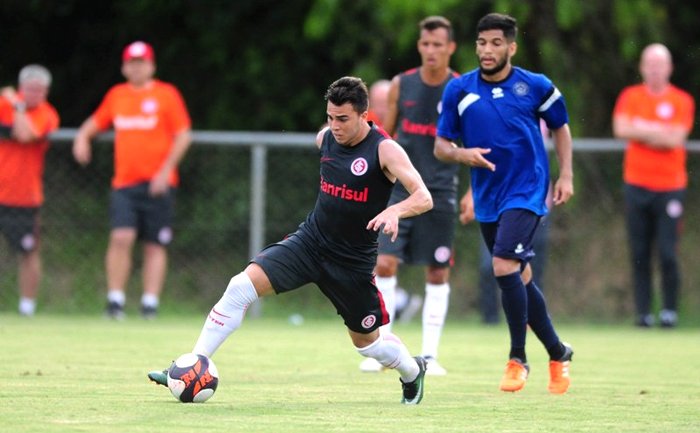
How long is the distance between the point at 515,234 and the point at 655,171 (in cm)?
660

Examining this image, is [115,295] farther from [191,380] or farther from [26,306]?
[191,380]

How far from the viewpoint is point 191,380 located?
6.82 meters

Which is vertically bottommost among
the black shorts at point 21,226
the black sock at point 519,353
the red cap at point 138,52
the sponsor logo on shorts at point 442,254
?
the black shorts at point 21,226

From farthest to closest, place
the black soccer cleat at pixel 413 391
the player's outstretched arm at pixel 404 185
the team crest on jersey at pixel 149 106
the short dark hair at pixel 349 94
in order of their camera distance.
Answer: the team crest on jersey at pixel 149 106
the black soccer cleat at pixel 413 391
the short dark hair at pixel 349 94
the player's outstretched arm at pixel 404 185

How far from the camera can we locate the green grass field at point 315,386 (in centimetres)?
616

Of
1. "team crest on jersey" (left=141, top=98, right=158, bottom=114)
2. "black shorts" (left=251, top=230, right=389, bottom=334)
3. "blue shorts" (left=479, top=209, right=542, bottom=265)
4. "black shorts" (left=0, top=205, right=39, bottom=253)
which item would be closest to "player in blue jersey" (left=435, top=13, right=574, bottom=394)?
"blue shorts" (left=479, top=209, right=542, bottom=265)

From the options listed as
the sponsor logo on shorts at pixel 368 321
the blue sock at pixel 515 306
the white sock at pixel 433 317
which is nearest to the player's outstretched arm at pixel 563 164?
the blue sock at pixel 515 306

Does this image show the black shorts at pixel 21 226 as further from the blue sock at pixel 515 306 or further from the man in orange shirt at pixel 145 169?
the blue sock at pixel 515 306

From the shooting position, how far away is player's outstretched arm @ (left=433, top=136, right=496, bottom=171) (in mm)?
8086

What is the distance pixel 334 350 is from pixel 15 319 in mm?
4273

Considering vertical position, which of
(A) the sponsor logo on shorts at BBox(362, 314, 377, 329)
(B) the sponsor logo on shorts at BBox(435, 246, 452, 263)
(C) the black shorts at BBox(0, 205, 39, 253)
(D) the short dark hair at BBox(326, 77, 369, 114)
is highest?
(D) the short dark hair at BBox(326, 77, 369, 114)

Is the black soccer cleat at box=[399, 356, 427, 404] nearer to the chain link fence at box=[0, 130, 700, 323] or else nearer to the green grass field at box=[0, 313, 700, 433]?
the green grass field at box=[0, 313, 700, 433]

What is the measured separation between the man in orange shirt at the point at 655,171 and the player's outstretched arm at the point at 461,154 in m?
6.26

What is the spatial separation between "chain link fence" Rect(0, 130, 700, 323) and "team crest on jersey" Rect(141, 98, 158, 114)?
4.37ft
